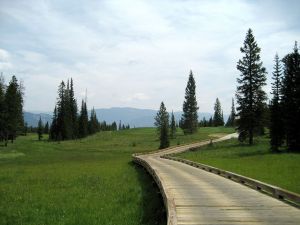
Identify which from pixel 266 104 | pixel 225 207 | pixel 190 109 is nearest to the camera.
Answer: pixel 225 207

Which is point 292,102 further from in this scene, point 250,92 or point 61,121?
point 61,121

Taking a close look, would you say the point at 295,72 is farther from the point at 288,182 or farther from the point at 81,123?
the point at 81,123

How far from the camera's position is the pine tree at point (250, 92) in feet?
228

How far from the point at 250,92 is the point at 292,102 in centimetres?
1321

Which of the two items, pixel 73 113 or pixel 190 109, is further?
pixel 73 113

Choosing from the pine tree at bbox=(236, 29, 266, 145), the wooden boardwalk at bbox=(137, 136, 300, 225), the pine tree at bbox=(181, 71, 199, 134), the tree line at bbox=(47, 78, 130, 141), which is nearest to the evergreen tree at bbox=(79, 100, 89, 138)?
the tree line at bbox=(47, 78, 130, 141)

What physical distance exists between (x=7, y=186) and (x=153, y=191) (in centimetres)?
1104

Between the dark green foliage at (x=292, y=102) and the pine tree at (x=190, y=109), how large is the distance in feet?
199

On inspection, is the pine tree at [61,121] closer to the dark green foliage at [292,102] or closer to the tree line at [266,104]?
the tree line at [266,104]

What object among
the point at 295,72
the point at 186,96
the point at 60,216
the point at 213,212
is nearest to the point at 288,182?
the point at 213,212

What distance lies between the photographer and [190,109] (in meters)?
122

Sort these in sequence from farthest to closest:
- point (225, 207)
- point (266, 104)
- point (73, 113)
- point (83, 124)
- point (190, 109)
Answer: point (83, 124) < point (73, 113) < point (190, 109) < point (266, 104) < point (225, 207)

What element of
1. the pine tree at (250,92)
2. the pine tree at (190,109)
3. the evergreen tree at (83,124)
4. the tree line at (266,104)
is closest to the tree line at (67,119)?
the evergreen tree at (83,124)

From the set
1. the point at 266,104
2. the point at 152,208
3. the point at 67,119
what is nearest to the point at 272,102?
the point at 266,104
